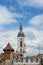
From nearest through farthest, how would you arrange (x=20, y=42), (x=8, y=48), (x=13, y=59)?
(x=13, y=59) < (x=8, y=48) < (x=20, y=42)

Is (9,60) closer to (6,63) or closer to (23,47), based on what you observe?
(6,63)

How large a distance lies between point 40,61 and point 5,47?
2064cm

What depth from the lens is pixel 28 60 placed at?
6888 centimetres

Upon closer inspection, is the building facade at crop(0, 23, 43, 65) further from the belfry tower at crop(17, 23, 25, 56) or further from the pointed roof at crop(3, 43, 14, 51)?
the belfry tower at crop(17, 23, 25, 56)

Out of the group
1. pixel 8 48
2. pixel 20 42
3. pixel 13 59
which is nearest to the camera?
pixel 13 59

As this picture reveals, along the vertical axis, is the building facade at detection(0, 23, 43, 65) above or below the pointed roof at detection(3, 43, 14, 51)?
below

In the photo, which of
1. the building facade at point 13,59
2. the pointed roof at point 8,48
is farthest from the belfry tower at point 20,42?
the building facade at point 13,59

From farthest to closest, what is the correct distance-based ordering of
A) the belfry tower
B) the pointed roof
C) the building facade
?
the belfry tower < the pointed roof < the building facade

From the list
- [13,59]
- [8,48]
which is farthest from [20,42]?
[13,59]

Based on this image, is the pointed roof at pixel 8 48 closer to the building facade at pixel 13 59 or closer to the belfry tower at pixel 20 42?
the building facade at pixel 13 59

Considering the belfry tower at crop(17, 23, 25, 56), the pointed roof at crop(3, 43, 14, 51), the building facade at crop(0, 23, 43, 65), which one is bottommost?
the building facade at crop(0, 23, 43, 65)

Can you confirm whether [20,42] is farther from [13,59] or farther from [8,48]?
[13,59]

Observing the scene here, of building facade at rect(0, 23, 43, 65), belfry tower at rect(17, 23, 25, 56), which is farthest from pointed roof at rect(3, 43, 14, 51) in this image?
belfry tower at rect(17, 23, 25, 56)

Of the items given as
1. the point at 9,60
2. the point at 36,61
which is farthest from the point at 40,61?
the point at 9,60
